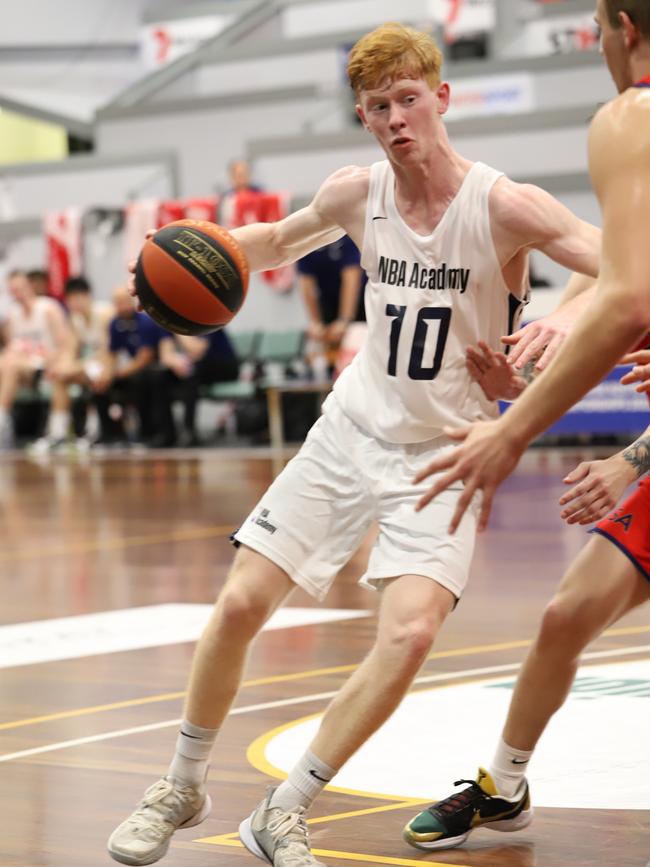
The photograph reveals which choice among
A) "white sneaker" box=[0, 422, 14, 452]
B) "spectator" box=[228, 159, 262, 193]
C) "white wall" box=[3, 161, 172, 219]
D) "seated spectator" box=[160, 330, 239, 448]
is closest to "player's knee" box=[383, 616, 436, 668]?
"seated spectator" box=[160, 330, 239, 448]

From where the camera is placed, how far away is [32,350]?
16.9 meters

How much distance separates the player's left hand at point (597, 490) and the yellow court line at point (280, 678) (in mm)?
2076

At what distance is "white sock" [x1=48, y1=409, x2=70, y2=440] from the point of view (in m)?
16.4

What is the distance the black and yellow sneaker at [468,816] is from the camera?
11.3ft

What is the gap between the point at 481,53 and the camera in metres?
18.3

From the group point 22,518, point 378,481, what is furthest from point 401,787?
point 22,518

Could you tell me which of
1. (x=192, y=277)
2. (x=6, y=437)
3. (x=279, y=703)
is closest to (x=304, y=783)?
(x=192, y=277)

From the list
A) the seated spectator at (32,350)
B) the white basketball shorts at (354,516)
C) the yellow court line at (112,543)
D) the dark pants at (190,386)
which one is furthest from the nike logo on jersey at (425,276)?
the seated spectator at (32,350)

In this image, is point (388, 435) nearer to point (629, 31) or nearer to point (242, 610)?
point (242, 610)

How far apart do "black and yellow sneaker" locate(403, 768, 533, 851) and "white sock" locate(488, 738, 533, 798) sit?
0.05ft

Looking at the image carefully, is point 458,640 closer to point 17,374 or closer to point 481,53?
point 17,374

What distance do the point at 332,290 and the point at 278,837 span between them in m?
11.2

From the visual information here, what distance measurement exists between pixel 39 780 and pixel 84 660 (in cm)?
167

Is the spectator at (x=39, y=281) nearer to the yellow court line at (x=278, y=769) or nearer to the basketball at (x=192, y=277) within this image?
the yellow court line at (x=278, y=769)
